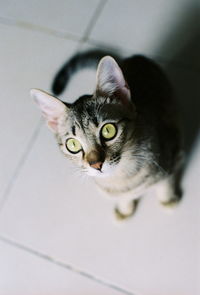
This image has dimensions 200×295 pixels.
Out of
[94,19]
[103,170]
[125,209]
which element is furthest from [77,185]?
[94,19]

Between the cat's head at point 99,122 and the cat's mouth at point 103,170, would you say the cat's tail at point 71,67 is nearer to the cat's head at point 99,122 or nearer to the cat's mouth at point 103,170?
the cat's head at point 99,122

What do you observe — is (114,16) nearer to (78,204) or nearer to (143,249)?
(78,204)

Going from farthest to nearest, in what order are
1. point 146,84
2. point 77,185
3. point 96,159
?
point 77,185, point 146,84, point 96,159

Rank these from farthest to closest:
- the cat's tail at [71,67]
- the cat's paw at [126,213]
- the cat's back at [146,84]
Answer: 1. the cat's tail at [71,67]
2. the cat's paw at [126,213]
3. the cat's back at [146,84]

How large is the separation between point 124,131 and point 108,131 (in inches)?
1.7

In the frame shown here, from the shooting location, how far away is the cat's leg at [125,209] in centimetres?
114

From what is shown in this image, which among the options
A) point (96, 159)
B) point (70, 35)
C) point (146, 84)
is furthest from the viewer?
point (70, 35)

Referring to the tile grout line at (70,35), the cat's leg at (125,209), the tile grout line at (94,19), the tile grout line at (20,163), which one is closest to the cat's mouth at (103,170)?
the cat's leg at (125,209)

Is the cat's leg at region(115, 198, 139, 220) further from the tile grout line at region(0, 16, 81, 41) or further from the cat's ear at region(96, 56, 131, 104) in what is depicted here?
the tile grout line at region(0, 16, 81, 41)

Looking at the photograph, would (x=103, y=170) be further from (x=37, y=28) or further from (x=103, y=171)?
(x=37, y=28)

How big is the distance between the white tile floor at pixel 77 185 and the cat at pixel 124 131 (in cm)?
9

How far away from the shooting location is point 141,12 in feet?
4.75

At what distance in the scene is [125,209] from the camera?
3.76 feet

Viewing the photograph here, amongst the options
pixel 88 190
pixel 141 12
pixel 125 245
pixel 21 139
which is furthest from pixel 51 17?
pixel 125 245
